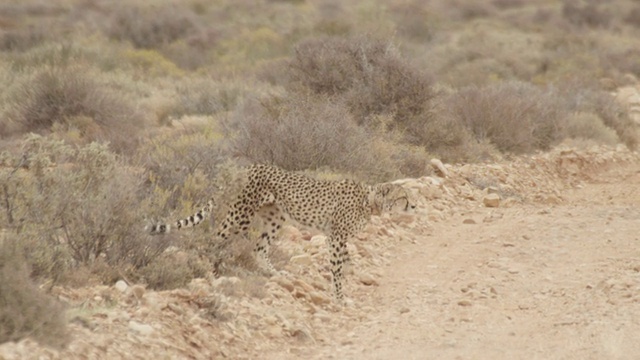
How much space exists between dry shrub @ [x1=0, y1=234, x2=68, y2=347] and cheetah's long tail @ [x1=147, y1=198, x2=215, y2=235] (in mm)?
2225

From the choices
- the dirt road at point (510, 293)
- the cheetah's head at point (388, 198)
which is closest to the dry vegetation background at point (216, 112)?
the cheetah's head at point (388, 198)

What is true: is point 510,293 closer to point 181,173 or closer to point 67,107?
point 181,173

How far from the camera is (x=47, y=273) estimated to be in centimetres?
778

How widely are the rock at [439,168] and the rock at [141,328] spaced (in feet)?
28.6

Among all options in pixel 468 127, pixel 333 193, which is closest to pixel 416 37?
pixel 468 127

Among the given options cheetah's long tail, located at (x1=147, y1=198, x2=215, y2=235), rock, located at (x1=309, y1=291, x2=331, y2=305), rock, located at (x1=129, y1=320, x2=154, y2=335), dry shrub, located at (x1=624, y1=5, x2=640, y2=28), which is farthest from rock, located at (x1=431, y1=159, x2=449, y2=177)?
dry shrub, located at (x1=624, y1=5, x2=640, y2=28)

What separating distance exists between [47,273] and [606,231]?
7304 mm

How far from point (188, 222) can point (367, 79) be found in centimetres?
836

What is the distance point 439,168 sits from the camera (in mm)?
15375

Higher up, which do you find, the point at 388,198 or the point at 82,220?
the point at 82,220

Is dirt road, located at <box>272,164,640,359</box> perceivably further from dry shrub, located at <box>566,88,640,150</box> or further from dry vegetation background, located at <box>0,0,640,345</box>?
dry shrub, located at <box>566,88,640,150</box>

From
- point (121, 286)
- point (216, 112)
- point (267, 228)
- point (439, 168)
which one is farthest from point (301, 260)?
point (216, 112)

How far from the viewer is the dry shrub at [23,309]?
6344 millimetres

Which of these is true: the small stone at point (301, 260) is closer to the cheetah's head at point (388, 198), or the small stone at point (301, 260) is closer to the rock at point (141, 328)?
the cheetah's head at point (388, 198)
